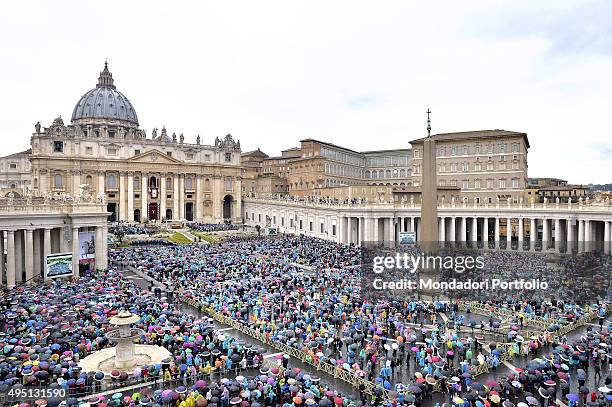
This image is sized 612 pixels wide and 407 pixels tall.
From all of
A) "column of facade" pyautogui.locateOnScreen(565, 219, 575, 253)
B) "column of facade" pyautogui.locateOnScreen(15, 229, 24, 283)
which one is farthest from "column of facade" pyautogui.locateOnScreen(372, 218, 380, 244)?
"column of facade" pyautogui.locateOnScreen(15, 229, 24, 283)

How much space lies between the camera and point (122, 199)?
3408 inches

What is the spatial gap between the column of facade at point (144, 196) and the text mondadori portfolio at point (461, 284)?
6408cm

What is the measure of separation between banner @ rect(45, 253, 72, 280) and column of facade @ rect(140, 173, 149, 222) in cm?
5392

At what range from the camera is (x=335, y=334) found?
23.2 metres

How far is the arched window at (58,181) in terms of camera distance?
81.0 meters

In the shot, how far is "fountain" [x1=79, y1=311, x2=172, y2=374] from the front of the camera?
64.4 ft

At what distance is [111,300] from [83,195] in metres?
15.7

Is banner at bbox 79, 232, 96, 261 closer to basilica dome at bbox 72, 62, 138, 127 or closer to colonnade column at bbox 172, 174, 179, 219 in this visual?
colonnade column at bbox 172, 174, 179, 219

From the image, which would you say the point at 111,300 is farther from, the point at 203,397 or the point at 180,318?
the point at 203,397

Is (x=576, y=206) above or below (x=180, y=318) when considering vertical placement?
above

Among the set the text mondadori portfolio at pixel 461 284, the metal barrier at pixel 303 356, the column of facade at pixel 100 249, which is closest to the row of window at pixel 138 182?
the column of facade at pixel 100 249

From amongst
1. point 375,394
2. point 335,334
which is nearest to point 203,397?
point 375,394

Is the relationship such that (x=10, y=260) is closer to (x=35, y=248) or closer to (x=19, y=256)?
(x=19, y=256)

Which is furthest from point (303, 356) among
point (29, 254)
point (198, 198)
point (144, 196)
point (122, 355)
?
point (198, 198)
